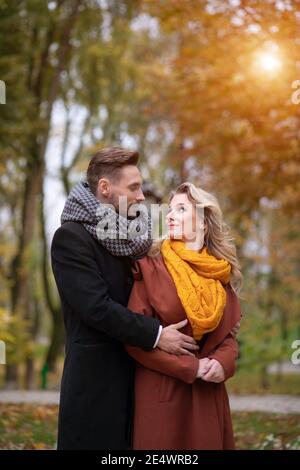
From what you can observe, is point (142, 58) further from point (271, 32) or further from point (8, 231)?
point (271, 32)

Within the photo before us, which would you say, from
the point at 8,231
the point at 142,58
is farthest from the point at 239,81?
the point at 8,231

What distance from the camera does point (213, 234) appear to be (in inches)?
136

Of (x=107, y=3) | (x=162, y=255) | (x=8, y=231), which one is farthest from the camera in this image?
(x=8, y=231)

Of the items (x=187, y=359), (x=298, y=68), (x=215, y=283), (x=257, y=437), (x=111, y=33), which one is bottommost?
(x=257, y=437)

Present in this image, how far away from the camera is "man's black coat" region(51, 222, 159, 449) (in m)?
3.23

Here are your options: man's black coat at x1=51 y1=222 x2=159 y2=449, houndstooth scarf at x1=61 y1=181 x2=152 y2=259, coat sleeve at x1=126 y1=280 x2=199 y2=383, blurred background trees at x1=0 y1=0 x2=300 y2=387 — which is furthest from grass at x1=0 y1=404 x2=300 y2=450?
houndstooth scarf at x1=61 y1=181 x2=152 y2=259

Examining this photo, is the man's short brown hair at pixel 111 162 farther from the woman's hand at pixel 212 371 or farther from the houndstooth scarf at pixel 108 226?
the woman's hand at pixel 212 371

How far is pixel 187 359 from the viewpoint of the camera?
3.15 meters

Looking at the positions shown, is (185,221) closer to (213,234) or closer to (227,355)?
(213,234)

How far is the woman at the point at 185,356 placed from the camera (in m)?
3.19

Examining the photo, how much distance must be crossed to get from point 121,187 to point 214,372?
1.06 metres

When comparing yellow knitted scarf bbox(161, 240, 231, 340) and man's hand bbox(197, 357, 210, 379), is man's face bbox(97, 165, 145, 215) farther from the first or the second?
man's hand bbox(197, 357, 210, 379)
